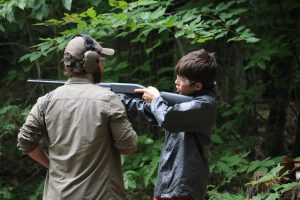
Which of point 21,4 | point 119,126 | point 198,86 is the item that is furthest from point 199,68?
point 21,4

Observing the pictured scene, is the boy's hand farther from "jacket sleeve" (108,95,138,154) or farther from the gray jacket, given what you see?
"jacket sleeve" (108,95,138,154)

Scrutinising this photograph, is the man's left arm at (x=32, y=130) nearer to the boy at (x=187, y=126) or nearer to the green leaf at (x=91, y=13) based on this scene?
the boy at (x=187, y=126)

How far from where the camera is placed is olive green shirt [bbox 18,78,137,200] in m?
2.81

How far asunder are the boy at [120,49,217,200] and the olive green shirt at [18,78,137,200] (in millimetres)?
266

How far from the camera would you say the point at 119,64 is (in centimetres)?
561

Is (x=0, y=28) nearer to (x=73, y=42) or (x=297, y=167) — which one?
(x=73, y=42)

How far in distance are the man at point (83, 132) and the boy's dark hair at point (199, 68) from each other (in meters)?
0.47

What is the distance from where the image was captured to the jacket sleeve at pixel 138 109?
3.14 m

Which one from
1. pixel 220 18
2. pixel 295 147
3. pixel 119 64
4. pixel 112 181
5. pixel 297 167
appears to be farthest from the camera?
pixel 295 147

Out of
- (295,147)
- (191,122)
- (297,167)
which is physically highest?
(191,122)

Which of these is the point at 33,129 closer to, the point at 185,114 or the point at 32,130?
the point at 32,130

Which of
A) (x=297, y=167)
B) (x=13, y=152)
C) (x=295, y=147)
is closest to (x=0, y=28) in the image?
(x=13, y=152)

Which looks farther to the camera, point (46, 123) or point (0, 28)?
point (0, 28)

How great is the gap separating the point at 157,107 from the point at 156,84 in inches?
117
